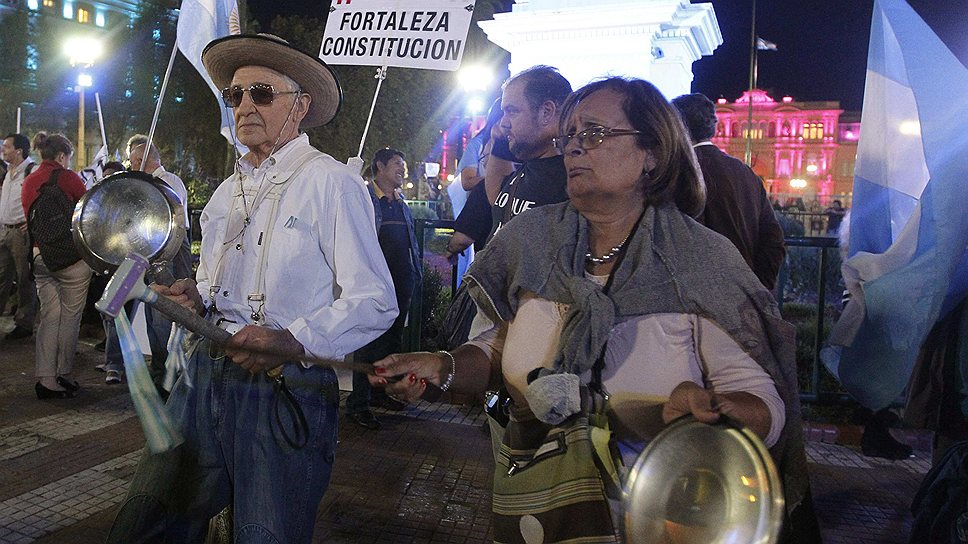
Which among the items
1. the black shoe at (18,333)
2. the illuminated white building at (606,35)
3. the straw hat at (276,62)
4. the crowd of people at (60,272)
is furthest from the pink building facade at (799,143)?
the straw hat at (276,62)

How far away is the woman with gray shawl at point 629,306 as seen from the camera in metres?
2.08

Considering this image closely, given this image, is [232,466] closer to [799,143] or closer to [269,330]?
[269,330]

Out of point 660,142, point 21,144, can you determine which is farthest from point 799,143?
point 660,142

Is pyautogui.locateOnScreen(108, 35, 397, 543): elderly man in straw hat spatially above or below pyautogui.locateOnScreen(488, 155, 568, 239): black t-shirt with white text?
below

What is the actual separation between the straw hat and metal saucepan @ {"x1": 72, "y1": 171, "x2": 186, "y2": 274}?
0.61 m

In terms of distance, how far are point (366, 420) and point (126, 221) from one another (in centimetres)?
401

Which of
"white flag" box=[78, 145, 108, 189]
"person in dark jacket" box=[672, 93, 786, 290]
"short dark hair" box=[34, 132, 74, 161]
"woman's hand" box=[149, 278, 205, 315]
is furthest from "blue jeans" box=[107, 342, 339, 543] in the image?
"white flag" box=[78, 145, 108, 189]

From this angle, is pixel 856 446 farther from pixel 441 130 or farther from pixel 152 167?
pixel 441 130

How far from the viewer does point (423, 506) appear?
4848mm

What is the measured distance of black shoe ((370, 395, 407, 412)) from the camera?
6.94 m

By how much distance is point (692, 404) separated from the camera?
6.26ft

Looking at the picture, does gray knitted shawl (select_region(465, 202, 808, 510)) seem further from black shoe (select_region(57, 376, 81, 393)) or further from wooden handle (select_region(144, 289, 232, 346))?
black shoe (select_region(57, 376, 81, 393))

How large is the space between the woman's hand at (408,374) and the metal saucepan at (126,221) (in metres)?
0.83

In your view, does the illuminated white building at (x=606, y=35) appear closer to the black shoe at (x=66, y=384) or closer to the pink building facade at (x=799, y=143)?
the black shoe at (x=66, y=384)
